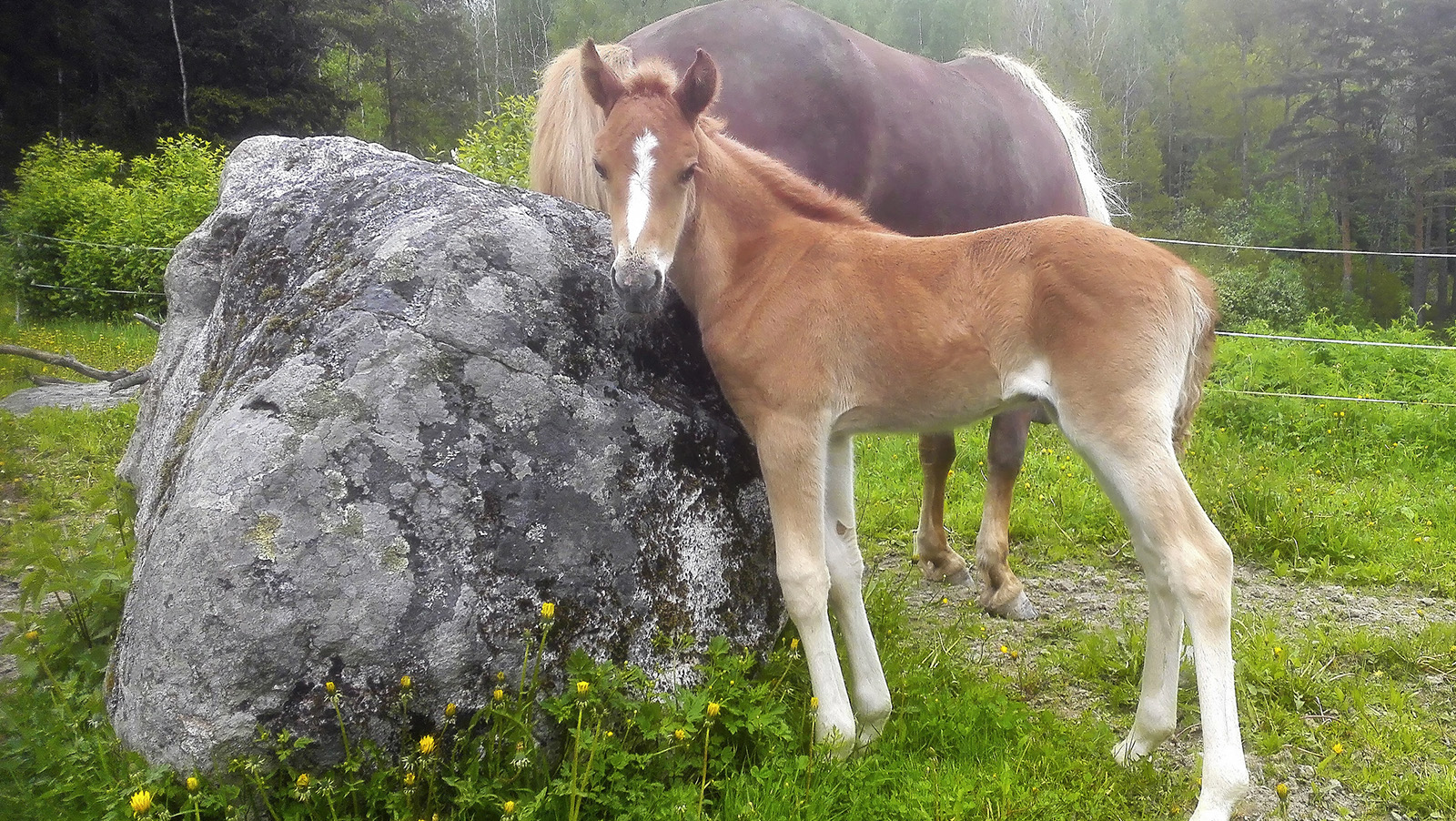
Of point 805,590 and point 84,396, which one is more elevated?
point 805,590

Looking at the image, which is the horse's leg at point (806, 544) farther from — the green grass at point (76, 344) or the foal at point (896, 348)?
the green grass at point (76, 344)

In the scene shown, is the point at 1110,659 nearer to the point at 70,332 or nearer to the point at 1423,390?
the point at 70,332

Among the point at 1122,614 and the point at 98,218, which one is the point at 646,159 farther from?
the point at 98,218

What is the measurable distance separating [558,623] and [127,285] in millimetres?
8794

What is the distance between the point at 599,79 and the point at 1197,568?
2.28 m

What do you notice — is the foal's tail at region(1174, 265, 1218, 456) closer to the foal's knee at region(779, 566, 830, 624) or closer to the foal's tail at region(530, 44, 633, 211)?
the foal's knee at region(779, 566, 830, 624)

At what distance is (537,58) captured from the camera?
20781 millimetres

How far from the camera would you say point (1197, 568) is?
7.88 ft

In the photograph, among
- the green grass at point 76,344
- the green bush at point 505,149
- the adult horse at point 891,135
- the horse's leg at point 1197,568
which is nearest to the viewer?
the green grass at point 76,344

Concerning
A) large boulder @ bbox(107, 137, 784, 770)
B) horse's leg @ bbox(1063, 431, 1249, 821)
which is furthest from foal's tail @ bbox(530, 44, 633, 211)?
horse's leg @ bbox(1063, 431, 1249, 821)

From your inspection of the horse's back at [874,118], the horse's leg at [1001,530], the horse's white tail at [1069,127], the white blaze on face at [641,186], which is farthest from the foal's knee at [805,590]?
the horse's white tail at [1069,127]

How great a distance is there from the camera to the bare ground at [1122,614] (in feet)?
9.20

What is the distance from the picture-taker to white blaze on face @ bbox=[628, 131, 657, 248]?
97.2 inches

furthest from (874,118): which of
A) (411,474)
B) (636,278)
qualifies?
(411,474)
